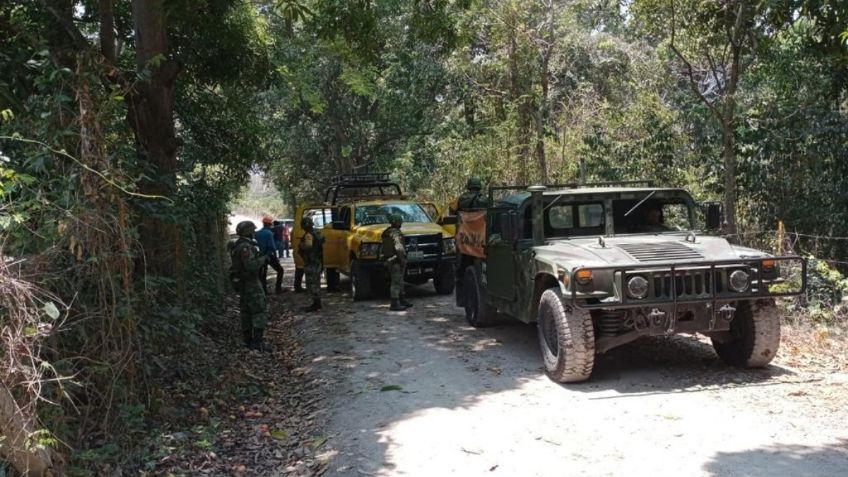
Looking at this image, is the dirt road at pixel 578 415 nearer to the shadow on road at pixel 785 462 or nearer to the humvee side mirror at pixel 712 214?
the shadow on road at pixel 785 462

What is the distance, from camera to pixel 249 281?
8578mm

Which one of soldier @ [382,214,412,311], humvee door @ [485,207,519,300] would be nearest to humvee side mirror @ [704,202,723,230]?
humvee door @ [485,207,519,300]

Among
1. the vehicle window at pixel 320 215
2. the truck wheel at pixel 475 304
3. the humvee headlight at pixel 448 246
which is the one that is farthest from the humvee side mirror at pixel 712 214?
the vehicle window at pixel 320 215

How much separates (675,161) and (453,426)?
32.3ft

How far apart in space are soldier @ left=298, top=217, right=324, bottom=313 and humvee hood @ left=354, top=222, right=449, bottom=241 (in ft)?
3.10

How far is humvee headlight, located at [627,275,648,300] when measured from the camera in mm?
6043

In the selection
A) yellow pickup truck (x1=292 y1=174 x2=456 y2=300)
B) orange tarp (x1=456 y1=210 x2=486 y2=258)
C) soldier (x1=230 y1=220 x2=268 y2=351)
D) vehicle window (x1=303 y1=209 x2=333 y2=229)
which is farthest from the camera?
vehicle window (x1=303 y1=209 x2=333 y2=229)

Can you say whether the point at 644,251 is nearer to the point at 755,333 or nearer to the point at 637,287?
the point at 637,287

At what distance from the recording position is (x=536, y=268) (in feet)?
23.5

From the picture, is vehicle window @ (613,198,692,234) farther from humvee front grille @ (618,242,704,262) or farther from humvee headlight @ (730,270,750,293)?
humvee headlight @ (730,270,750,293)

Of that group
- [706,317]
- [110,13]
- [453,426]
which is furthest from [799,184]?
[110,13]

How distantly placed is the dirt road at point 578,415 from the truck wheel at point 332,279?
5.99 m

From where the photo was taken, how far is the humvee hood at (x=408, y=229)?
A: 12297 mm

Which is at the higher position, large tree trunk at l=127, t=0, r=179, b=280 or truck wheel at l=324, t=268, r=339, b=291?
large tree trunk at l=127, t=0, r=179, b=280
